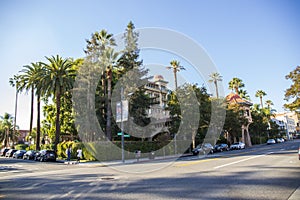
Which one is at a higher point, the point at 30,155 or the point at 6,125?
the point at 6,125

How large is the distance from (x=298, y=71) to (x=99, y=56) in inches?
1122

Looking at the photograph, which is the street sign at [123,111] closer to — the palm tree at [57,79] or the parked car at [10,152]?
the palm tree at [57,79]

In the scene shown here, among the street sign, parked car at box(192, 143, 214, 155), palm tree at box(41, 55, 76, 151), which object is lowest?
parked car at box(192, 143, 214, 155)

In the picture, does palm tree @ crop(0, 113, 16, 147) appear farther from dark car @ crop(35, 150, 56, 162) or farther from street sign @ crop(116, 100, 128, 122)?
street sign @ crop(116, 100, 128, 122)

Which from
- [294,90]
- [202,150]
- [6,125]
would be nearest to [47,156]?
[202,150]

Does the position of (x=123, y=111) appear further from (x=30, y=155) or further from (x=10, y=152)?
(x=10, y=152)

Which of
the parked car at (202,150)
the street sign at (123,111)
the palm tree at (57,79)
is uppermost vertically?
the palm tree at (57,79)

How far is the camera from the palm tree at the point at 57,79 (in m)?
36.0

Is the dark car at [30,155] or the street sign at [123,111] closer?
the street sign at [123,111]

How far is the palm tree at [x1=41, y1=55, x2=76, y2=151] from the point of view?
118 ft

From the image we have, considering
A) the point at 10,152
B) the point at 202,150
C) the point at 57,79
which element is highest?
the point at 57,79

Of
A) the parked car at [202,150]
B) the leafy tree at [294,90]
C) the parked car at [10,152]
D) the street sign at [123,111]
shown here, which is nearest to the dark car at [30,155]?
the parked car at [10,152]

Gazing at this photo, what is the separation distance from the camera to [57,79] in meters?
36.2

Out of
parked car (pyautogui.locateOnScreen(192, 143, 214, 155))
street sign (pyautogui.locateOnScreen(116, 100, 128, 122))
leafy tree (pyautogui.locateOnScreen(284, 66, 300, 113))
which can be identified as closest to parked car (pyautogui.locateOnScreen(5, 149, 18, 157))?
street sign (pyautogui.locateOnScreen(116, 100, 128, 122))
